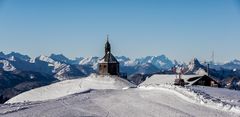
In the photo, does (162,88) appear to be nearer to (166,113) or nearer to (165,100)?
(165,100)

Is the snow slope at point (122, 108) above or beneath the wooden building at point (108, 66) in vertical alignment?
beneath

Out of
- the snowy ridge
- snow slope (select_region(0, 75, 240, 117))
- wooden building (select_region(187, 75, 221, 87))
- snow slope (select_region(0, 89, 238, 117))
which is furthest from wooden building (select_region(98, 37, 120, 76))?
snow slope (select_region(0, 89, 238, 117))

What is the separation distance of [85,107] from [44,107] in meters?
2.75

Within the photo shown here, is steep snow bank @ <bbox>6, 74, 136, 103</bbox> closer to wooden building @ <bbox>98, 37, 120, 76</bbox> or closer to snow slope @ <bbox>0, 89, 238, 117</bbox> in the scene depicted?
wooden building @ <bbox>98, 37, 120, 76</bbox>

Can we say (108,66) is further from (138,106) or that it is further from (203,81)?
(138,106)

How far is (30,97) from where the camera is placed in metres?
82.6

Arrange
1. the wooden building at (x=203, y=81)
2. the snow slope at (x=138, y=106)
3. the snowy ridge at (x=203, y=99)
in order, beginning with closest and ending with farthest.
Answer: the snow slope at (x=138, y=106)
the snowy ridge at (x=203, y=99)
the wooden building at (x=203, y=81)

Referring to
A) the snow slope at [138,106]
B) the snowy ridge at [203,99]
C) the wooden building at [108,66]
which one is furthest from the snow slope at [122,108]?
the wooden building at [108,66]

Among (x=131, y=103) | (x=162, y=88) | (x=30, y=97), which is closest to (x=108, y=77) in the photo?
(x=30, y=97)

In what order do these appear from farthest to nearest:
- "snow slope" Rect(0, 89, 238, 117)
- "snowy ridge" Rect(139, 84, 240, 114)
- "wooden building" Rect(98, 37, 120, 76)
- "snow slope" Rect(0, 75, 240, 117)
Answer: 1. "wooden building" Rect(98, 37, 120, 76)
2. "snowy ridge" Rect(139, 84, 240, 114)
3. "snow slope" Rect(0, 75, 240, 117)
4. "snow slope" Rect(0, 89, 238, 117)

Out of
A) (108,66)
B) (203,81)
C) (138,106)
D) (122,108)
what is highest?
(108,66)

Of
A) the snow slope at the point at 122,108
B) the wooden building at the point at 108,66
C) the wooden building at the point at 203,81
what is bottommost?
the snow slope at the point at 122,108

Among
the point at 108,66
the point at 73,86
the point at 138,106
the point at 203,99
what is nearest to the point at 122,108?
the point at 138,106

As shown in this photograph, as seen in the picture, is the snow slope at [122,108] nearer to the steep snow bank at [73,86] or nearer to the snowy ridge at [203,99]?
the snowy ridge at [203,99]
